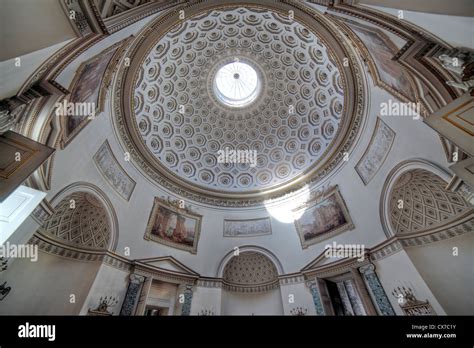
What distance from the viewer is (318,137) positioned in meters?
14.0

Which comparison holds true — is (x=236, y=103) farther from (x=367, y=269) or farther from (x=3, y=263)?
(x=3, y=263)

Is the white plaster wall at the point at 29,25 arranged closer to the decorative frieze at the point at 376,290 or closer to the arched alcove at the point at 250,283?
the arched alcove at the point at 250,283

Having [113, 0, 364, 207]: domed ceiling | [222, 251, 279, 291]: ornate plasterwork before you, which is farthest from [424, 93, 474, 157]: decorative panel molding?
[222, 251, 279, 291]: ornate plasterwork

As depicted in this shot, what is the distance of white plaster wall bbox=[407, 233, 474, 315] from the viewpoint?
6.94 metres

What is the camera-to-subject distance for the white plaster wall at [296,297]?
10670 millimetres

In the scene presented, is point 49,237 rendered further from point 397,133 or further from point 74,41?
point 397,133

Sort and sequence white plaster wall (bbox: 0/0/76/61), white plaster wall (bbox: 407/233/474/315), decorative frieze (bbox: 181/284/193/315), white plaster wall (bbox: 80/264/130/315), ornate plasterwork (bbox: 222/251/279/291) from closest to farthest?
white plaster wall (bbox: 0/0/76/61) → white plaster wall (bbox: 407/233/474/315) → white plaster wall (bbox: 80/264/130/315) → decorative frieze (bbox: 181/284/193/315) → ornate plasterwork (bbox: 222/251/279/291)

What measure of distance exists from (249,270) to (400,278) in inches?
322

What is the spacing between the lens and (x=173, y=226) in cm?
1290

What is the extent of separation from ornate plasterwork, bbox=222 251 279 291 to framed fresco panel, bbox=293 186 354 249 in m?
Result: 2.91

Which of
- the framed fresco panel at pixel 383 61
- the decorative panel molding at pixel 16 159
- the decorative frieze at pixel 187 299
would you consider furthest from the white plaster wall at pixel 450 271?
the decorative panel molding at pixel 16 159

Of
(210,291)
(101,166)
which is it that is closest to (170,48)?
(101,166)

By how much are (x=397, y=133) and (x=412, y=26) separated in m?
5.91

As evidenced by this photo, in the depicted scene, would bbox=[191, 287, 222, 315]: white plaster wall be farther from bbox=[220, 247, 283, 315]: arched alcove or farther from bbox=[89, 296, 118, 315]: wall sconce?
bbox=[89, 296, 118, 315]: wall sconce
